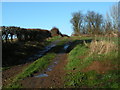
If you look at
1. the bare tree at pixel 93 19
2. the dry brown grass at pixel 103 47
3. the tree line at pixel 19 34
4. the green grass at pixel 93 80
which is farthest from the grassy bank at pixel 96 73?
the bare tree at pixel 93 19

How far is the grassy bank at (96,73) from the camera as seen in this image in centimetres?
937

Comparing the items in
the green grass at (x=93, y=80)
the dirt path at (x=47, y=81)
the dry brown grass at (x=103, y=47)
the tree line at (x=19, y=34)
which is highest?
the tree line at (x=19, y=34)

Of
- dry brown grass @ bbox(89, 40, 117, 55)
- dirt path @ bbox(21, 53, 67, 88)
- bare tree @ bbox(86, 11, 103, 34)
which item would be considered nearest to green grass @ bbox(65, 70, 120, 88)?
dirt path @ bbox(21, 53, 67, 88)

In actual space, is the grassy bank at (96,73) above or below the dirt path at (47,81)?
above

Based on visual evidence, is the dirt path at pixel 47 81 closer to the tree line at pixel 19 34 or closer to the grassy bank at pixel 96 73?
the grassy bank at pixel 96 73

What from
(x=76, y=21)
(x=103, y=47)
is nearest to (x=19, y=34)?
(x=103, y=47)

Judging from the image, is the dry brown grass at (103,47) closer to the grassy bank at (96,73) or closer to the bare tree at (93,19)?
the grassy bank at (96,73)

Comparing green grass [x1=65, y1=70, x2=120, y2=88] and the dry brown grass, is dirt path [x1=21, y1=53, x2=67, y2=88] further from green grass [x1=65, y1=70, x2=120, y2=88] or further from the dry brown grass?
the dry brown grass

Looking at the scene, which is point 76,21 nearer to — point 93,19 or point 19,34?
point 93,19

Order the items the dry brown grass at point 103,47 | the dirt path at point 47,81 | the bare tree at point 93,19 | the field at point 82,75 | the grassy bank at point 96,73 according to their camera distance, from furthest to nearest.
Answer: the bare tree at point 93,19 → the dry brown grass at point 103,47 → the dirt path at point 47,81 → the field at point 82,75 → the grassy bank at point 96,73

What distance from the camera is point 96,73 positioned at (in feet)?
34.6

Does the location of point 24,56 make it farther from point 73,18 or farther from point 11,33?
point 73,18

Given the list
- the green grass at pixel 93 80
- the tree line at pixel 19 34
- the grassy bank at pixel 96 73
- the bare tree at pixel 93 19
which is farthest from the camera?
the bare tree at pixel 93 19

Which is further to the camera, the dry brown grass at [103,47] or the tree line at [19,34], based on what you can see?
the tree line at [19,34]
